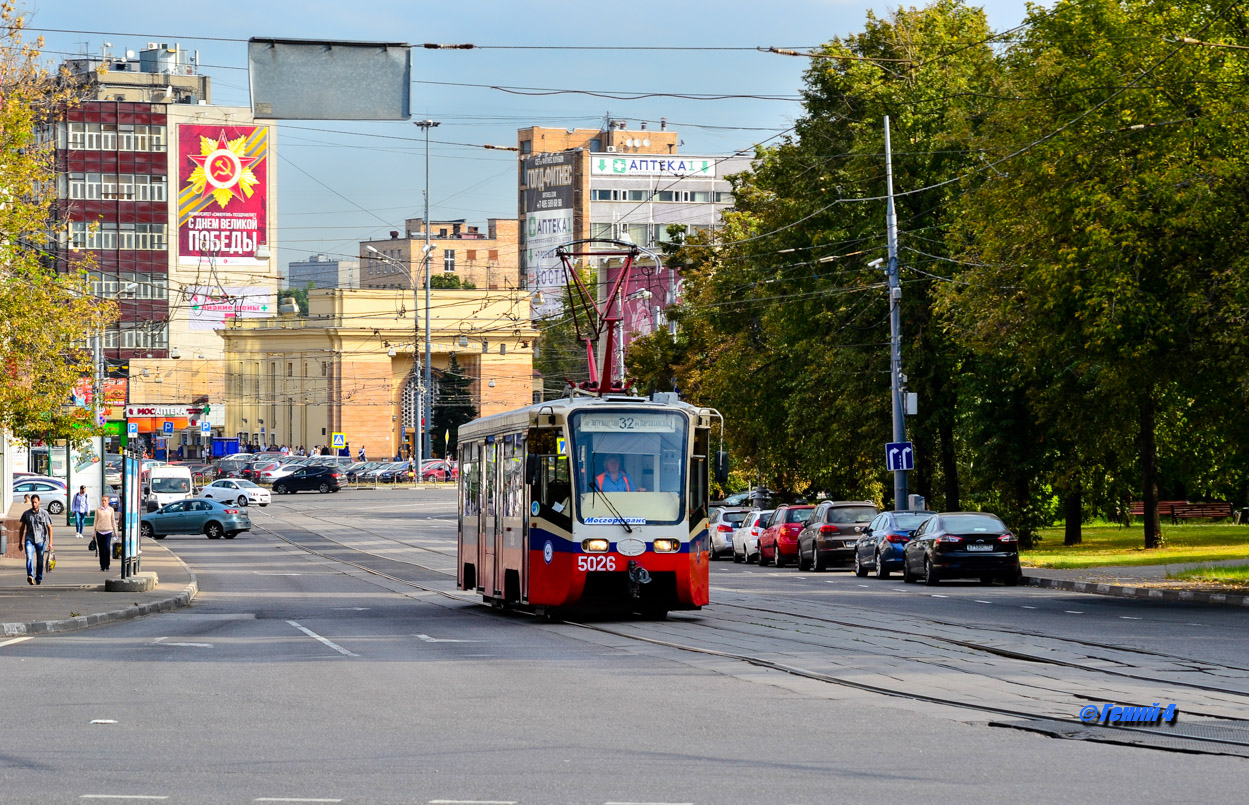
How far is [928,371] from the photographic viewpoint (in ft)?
156

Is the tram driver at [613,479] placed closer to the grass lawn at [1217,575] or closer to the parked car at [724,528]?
the grass lawn at [1217,575]

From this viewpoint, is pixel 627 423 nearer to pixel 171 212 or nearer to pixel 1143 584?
pixel 1143 584

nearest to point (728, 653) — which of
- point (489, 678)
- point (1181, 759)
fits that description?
point (489, 678)

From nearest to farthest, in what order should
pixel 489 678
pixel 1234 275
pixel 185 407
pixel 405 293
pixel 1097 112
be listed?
pixel 489 678
pixel 1234 275
pixel 1097 112
pixel 185 407
pixel 405 293

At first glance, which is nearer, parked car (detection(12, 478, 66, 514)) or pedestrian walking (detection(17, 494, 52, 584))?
pedestrian walking (detection(17, 494, 52, 584))

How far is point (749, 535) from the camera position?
4791 centimetres

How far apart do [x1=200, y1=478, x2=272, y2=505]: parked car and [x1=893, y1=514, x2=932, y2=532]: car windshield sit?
45125mm

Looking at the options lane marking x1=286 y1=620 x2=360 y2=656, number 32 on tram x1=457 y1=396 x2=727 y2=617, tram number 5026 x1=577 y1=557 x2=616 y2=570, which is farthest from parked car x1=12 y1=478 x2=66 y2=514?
tram number 5026 x1=577 y1=557 x2=616 y2=570

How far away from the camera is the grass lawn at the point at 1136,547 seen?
38.0 metres

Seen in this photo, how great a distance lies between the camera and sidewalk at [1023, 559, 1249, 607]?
89.7 ft

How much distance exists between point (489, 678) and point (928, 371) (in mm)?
34068

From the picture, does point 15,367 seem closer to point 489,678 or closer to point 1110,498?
point 489,678

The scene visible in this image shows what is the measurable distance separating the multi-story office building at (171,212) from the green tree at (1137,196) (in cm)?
10294

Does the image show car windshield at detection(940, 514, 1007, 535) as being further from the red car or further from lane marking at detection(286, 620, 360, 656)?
lane marking at detection(286, 620, 360, 656)
